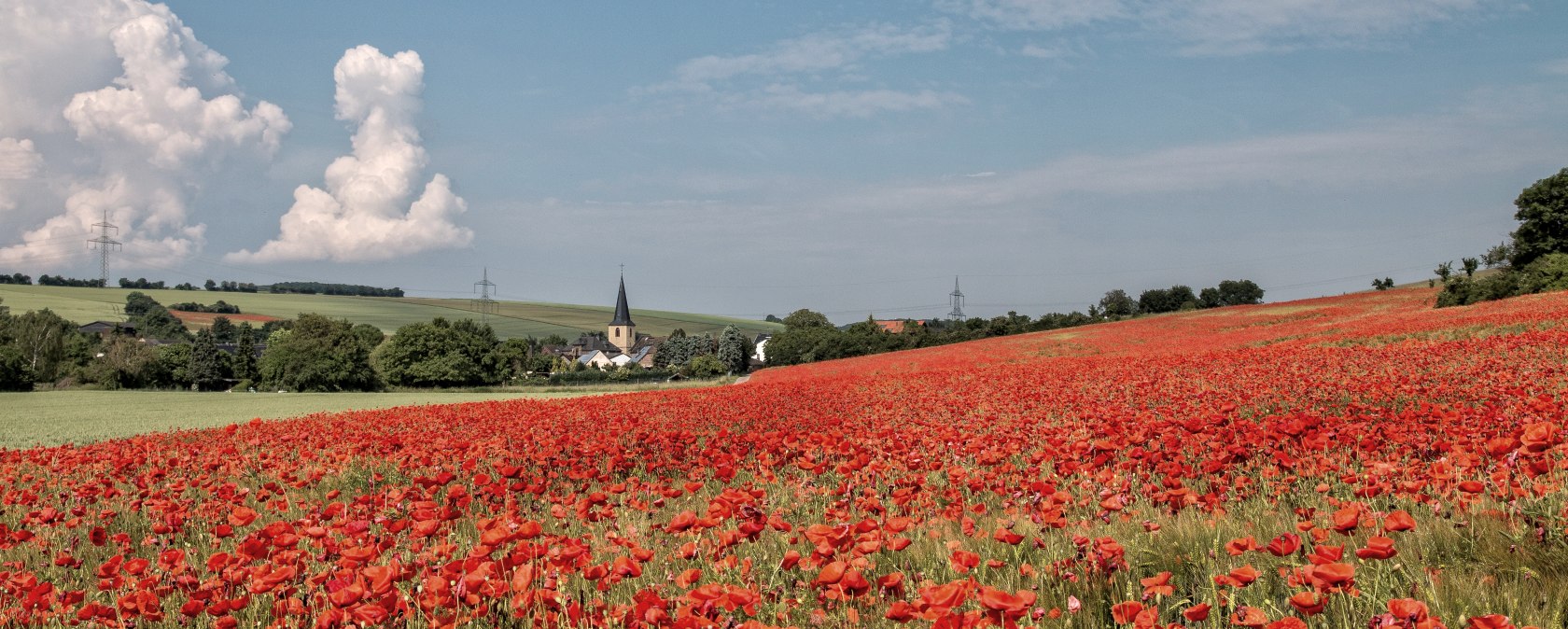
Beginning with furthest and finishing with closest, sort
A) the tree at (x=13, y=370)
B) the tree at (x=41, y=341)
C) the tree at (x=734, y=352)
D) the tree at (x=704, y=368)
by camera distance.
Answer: the tree at (x=734, y=352) < the tree at (x=704, y=368) < the tree at (x=41, y=341) < the tree at (x=13, y=370)

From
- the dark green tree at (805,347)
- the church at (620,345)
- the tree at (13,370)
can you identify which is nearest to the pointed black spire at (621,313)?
the church at (620,345)

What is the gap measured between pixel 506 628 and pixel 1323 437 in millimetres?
4881

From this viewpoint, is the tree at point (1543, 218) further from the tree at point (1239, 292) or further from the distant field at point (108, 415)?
the distant field at point (108, 415)

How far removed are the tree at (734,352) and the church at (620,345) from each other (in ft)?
107

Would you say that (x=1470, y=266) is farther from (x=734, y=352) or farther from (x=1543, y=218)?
(x=734, y=352)

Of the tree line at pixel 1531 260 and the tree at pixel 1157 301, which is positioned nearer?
the tree line at pixel 1531 260

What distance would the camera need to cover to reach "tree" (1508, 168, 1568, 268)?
4916 cm

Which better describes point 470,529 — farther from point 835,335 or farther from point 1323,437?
point 835,335

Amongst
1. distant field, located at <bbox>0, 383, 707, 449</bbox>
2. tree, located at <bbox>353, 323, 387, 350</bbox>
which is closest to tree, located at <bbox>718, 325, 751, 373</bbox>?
tree, located at <bbox>353, 323, 387, 350</bbox>

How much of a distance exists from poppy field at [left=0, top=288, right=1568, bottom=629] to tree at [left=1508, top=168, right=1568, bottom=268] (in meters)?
49.6

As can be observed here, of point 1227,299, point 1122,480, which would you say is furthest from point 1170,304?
point 1122,480

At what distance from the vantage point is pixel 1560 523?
390 centimetres

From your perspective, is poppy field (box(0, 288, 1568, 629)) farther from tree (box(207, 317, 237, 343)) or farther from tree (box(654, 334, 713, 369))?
tree (box(207, 317, 237, 343))

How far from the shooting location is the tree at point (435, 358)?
80.4 metres
